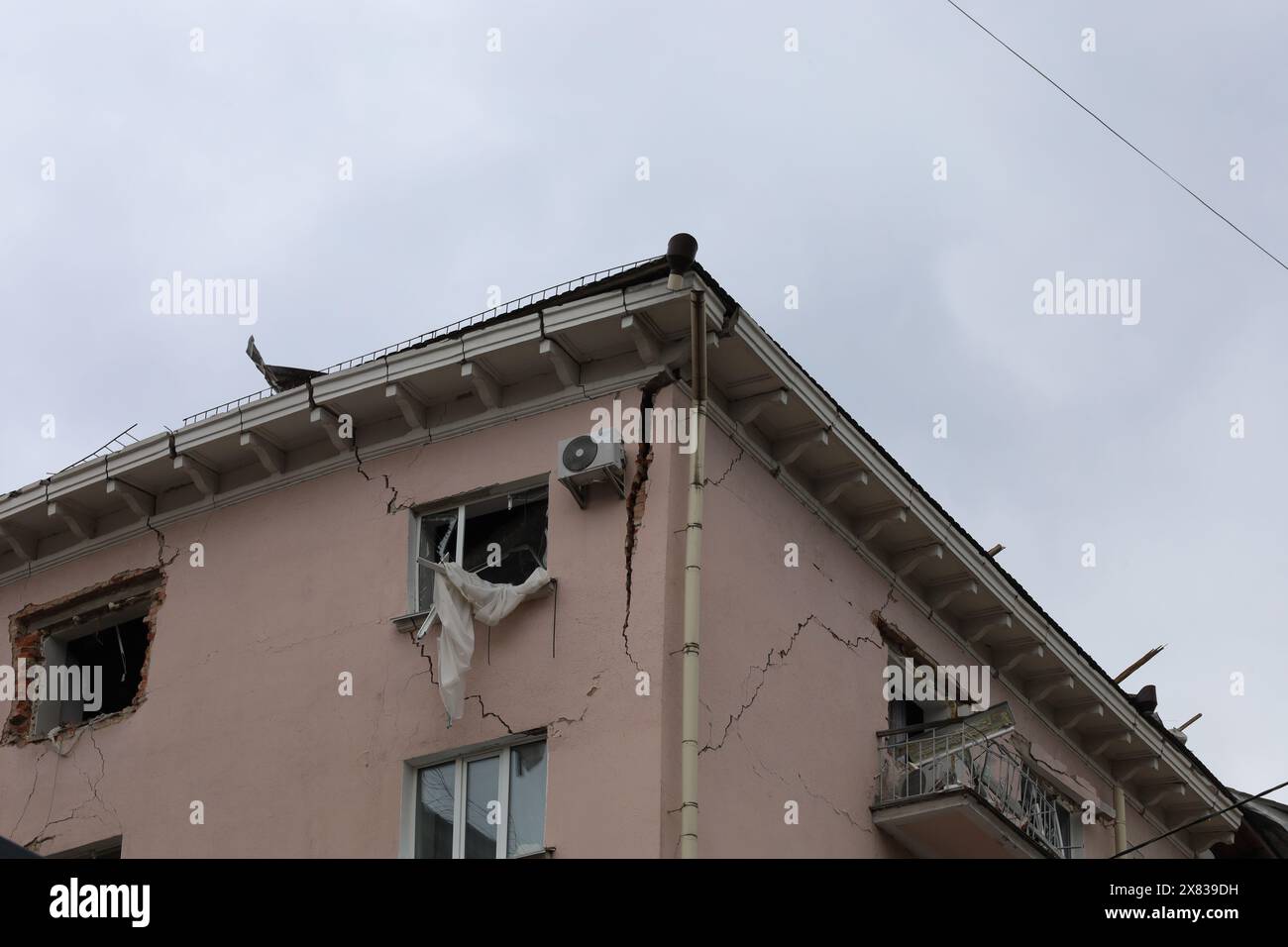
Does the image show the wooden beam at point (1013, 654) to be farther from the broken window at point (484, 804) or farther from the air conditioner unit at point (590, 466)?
the broken window at point (484, 804)

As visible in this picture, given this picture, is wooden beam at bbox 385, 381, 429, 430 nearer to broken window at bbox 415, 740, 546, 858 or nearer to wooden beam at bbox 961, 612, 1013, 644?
broken window at bbox 415, 740, 546, 858

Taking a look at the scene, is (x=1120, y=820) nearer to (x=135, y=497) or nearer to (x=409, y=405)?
(x=409, y=405)

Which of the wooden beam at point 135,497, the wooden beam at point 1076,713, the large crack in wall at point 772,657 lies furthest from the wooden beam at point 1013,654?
the wooden beam at point 135,497

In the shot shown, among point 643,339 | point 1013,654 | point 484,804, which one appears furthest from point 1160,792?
point 484,804

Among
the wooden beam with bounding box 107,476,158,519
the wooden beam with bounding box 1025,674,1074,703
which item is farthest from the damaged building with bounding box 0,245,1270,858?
the wooden beam with bounding box 1025,674,1074,703

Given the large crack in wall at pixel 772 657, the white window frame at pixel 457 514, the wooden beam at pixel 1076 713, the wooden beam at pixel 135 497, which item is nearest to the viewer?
the large crack in wall at pixel 772 657

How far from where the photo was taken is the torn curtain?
1534 cm

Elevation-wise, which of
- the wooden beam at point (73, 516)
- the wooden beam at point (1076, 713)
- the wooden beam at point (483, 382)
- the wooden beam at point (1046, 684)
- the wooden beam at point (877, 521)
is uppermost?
the wooden beam at point (483, 382)

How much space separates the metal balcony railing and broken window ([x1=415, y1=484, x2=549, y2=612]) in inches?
153

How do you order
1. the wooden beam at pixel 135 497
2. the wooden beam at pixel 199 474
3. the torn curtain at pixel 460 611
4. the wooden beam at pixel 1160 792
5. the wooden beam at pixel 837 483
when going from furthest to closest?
the wooden beam at pixel 1160 792 → the wooden beam at pixel 135 497 → the wooden beam at pixel 199 474 → the wooden beam at pixel 837 483 → the torn curtain at pixel 460 611

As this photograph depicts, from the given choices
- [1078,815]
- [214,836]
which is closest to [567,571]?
[214,836]

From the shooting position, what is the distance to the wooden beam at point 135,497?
18422mm

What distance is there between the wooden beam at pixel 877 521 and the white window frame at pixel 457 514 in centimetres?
354
